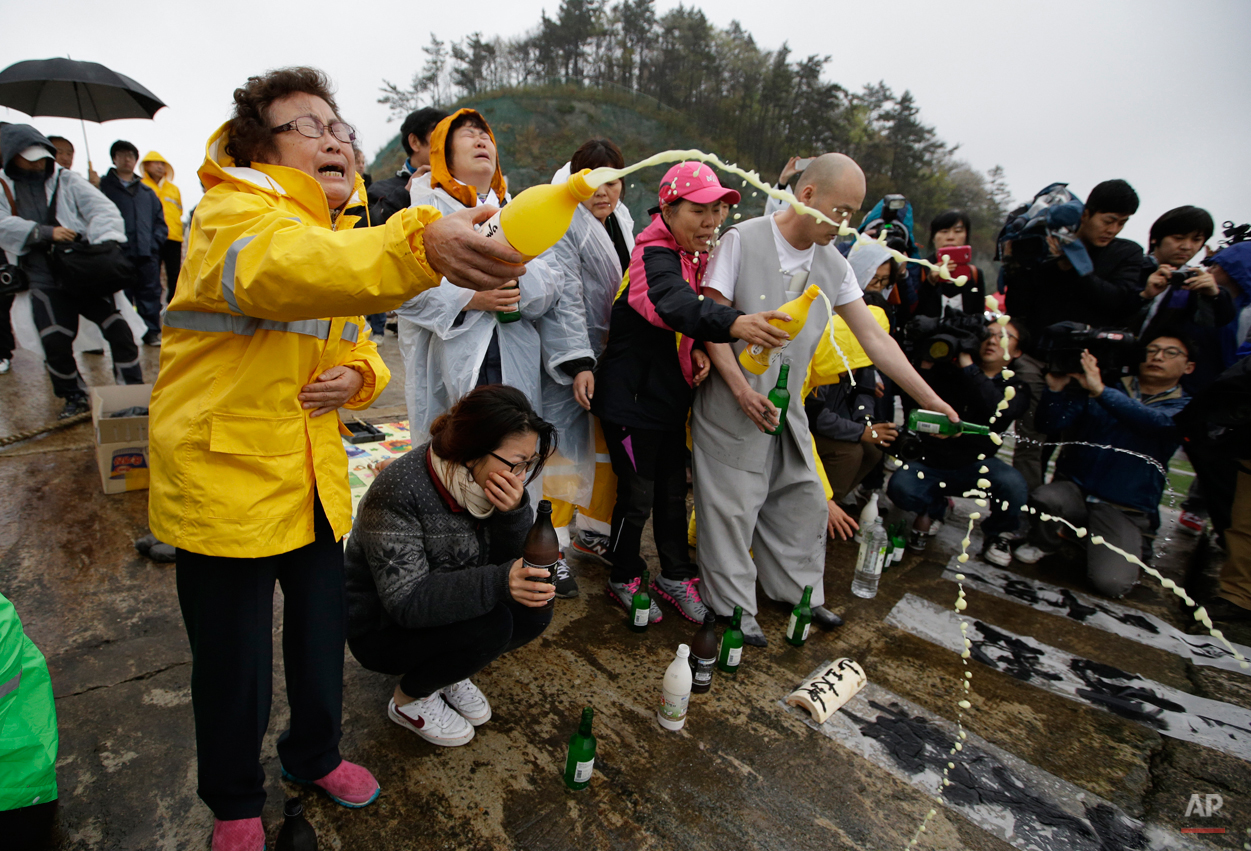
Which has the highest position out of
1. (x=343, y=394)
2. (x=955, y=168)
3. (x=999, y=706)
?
(x=955, y=168)

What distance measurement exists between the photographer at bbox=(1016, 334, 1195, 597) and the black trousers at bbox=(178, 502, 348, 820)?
4.41m

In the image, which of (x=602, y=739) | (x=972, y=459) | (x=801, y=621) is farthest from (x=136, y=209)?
(x=972, y=459)

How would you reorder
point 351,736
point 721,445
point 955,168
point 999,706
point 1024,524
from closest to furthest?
point 351,736 → point 999,706 → point 721,445 → point 1024,524 → point 955,168

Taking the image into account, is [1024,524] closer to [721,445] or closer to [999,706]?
[999,706]

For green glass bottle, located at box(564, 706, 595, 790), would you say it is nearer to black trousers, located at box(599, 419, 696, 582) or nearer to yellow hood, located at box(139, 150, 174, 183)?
black trousers, located at box(599, 419, 696, 582)

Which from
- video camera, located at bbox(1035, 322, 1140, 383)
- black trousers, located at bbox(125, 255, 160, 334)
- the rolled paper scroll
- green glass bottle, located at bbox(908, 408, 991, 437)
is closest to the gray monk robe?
the rolled paper scroll

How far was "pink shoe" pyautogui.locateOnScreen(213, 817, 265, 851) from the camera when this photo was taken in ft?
5.18

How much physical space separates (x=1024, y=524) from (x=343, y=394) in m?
4.86

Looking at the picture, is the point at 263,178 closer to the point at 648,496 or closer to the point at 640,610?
the point at 648,496

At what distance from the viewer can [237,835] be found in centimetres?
158

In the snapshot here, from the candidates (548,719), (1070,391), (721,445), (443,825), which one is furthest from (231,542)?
(1070,391)

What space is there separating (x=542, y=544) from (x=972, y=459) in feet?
11.8

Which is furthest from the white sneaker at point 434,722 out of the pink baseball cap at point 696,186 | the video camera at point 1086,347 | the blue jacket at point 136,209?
the blue jacket at point 136,209

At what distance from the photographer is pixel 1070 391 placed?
4.17 meters
